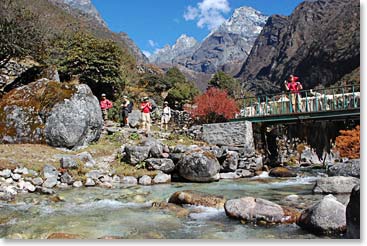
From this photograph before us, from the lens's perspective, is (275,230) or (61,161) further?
(61,161)

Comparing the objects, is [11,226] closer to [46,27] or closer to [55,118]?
[55,118]

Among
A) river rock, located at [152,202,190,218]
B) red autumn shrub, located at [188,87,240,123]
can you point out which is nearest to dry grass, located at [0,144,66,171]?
river rock, located at [152,202,190,218]

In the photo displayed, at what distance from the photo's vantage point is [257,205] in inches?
244

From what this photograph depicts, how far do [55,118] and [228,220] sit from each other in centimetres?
806

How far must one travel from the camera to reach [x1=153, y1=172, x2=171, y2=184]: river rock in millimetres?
11140

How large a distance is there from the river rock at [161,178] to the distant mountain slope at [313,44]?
32.3 m

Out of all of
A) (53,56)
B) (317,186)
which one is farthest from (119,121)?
(317,186)

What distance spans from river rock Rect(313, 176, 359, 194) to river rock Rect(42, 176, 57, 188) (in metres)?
6.61

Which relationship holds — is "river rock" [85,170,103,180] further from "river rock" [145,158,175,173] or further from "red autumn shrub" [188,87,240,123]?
"red autumn shrub" [188,87,240,123]

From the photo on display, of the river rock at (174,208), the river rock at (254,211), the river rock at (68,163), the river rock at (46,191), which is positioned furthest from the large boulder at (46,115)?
the river rock at (254,211)

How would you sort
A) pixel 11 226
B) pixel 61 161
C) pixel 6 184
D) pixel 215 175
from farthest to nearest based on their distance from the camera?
1. pixel 215 175
2. pixel 61 161
3. pixel 6 184
4. pixel 11 226

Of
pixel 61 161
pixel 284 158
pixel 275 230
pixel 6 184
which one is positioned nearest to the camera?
pixel 275 230

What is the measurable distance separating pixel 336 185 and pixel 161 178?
502 centimetres

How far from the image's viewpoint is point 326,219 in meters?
5.15
